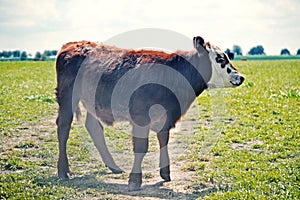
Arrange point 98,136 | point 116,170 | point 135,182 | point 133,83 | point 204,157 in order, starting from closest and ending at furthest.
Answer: point 135,182, point 133,83, point 116,170, point 98,136, point 204,157

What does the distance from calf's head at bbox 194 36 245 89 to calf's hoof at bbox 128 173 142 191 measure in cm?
193

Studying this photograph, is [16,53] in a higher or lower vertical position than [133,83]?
higher

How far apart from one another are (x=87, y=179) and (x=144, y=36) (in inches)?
106

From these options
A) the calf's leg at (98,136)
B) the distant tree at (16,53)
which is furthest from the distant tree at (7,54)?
the calf's leg at (98,136)

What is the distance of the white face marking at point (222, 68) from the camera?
673 cm

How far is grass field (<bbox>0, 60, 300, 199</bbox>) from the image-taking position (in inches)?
248

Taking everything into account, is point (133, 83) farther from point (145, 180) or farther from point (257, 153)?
point (257, 153)

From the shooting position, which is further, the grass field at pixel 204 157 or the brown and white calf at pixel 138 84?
the brown and white calf at pixel 138 84

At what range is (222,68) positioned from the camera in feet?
22.2

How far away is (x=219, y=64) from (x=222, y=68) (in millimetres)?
82

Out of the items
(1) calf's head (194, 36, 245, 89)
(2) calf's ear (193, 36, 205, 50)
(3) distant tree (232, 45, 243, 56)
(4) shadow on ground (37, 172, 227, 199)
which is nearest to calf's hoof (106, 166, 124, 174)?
(4) shadow on ground (37, 172, 227, 199)

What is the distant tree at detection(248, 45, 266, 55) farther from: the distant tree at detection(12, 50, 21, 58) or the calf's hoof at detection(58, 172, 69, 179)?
the calf's hoof at detection(58, 172, 69, 179)

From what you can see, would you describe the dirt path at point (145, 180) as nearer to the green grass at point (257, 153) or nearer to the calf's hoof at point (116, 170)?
the calf's hoof at point (116, 170)

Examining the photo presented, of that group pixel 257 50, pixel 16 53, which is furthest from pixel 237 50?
pixel 16 53
